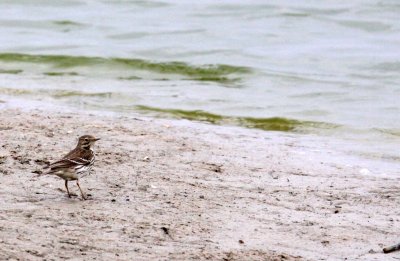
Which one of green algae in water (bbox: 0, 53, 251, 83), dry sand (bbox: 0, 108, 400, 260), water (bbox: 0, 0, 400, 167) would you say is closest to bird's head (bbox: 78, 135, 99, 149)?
dry sand (bbox: 0, 108, 400, 260)

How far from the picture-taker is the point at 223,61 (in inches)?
679

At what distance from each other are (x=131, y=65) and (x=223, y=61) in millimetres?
1599

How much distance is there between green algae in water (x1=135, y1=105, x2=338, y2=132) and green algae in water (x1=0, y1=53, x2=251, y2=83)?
310cm

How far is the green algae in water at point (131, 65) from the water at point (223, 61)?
0.9 inches

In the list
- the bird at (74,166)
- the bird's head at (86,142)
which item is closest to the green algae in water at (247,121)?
the bird's head at (86,142)

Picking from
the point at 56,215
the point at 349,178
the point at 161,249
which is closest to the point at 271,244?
the point at 161,249

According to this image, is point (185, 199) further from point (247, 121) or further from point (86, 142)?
point (247, 121)

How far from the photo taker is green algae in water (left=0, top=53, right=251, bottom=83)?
16.6m

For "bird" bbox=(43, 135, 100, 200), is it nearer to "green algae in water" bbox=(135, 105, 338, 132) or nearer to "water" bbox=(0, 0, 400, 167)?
"water" bbox=(0, 0, 400, 167)

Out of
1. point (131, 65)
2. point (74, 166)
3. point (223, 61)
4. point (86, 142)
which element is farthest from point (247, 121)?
point (74, 166)

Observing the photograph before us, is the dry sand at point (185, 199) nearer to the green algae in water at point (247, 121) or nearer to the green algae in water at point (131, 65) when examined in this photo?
the green algae in water at point (247, 121)

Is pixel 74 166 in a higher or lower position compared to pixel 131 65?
higher

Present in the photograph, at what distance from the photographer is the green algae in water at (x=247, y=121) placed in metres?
12.8

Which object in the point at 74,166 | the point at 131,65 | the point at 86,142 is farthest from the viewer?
the point at 131,65
